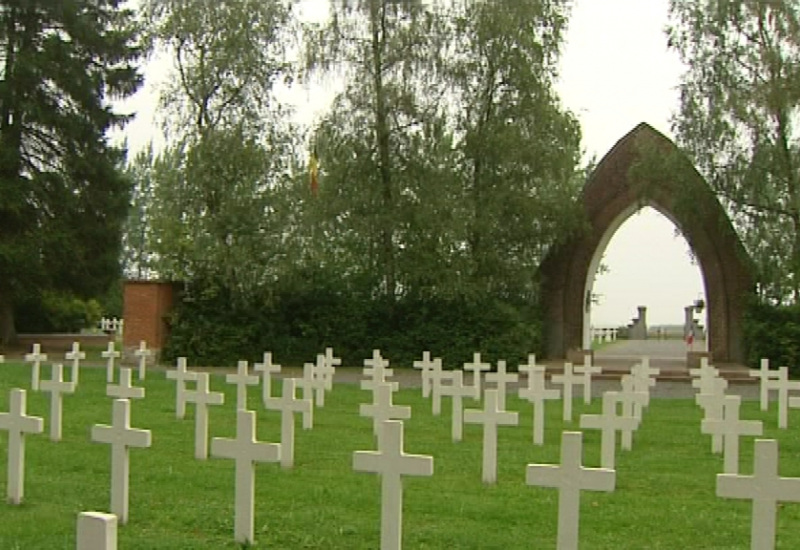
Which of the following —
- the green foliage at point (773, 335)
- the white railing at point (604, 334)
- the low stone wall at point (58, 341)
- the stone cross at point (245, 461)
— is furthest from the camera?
the white railing at point (604, 334)

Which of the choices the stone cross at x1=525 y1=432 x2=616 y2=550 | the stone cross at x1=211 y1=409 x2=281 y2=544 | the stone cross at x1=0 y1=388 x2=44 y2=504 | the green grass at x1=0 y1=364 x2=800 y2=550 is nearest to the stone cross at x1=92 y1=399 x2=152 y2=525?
the green grass at x1=0 y1=364 x2=800 y2=550

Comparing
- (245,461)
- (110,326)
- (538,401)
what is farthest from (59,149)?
(245,461)

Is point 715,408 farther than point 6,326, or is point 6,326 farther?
point 6,326

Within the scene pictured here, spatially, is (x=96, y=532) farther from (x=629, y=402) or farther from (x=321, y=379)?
(x=321, y=379)

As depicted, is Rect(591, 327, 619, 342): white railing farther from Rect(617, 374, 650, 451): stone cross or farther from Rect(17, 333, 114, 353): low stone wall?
Rect(617, 374, 650, 451): stone cross

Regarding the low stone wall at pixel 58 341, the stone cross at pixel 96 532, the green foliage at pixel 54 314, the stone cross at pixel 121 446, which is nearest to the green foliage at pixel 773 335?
the low stone wall at pixel 58 341

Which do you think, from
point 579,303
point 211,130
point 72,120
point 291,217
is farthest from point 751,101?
point 72,120

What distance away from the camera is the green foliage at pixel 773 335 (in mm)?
26125

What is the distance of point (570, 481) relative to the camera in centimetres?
604

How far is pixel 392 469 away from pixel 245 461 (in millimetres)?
1010

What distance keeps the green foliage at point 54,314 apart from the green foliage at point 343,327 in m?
9.34

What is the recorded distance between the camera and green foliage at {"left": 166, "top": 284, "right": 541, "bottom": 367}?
2748 centimetres

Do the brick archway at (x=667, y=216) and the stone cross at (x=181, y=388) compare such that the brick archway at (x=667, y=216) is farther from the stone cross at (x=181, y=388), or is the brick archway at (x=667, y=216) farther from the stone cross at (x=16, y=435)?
the stone cross at (x=16, y=435)

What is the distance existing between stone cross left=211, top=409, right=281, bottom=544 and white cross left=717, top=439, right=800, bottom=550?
275 centimetres
